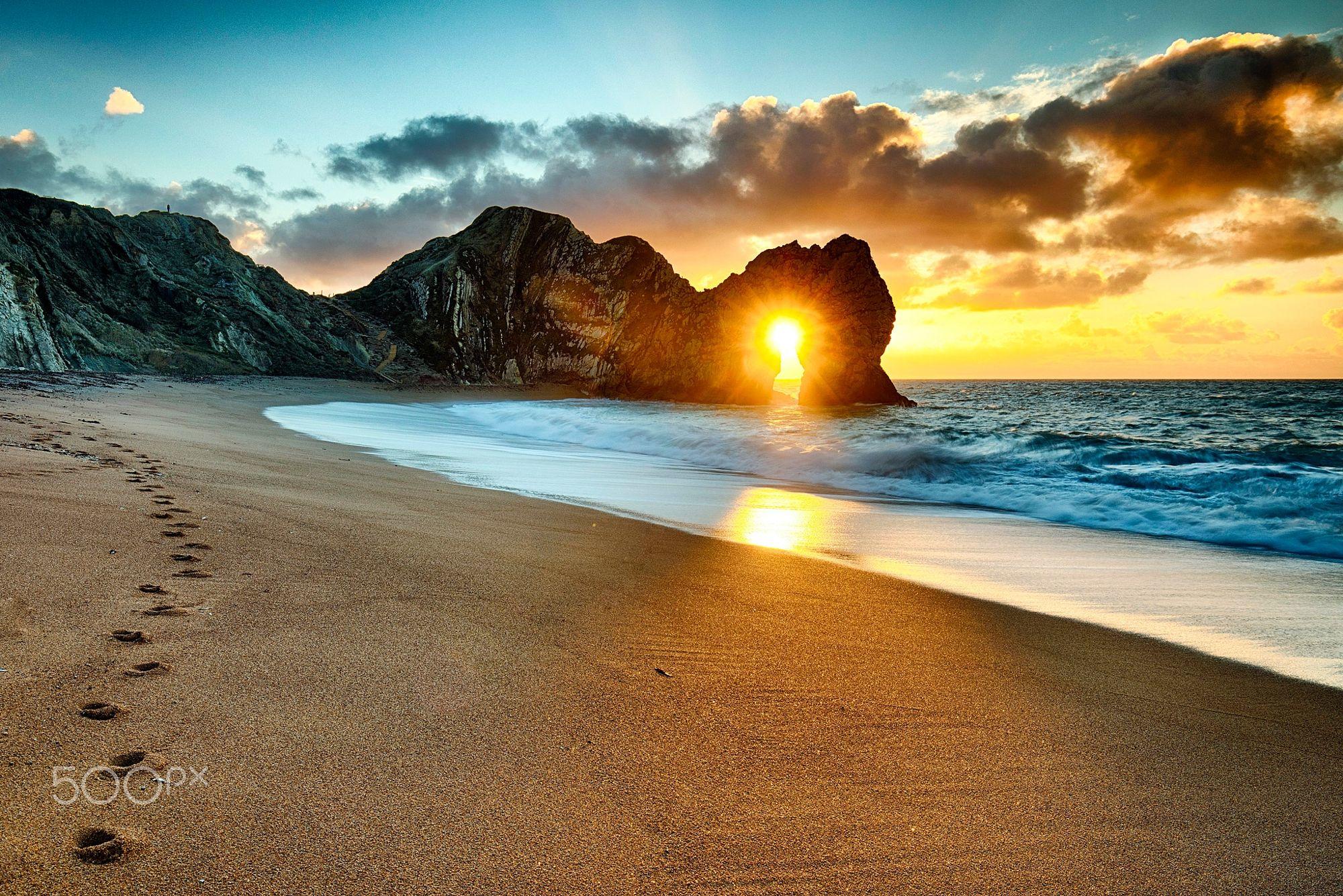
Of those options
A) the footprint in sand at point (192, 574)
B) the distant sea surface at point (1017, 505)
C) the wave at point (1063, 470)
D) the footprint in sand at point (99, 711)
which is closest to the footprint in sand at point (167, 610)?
the footprint in sand at point (192, 574)

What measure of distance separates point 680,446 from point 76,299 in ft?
105

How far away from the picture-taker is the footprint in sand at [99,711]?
1.72 metres

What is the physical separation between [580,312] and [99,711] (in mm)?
58922

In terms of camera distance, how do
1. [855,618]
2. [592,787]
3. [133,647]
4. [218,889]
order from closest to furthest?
[218,889]
[592,787]
[133,647]
[855,618]

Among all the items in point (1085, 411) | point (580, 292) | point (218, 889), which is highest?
point (580, 292)

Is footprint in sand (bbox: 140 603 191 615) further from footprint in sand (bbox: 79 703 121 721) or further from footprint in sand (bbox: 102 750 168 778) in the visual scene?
footprint in sand (bbox: 102 750 168 778)

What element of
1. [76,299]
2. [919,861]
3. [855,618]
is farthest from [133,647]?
[76,299]

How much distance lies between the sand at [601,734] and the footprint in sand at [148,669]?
34 mm

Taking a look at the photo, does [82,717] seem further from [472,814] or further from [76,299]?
[76,299]

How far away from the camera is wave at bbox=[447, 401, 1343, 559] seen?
6.79m

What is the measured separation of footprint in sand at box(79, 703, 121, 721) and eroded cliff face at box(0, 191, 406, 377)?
30.1 m

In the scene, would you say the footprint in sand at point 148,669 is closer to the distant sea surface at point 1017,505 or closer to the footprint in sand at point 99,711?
the footprint in sand at point 99,711

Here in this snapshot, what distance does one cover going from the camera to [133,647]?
215 centimetres

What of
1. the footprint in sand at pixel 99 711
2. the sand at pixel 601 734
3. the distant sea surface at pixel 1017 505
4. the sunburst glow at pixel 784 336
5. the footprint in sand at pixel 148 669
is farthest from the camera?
the sunburst glow at pixel 784 336
